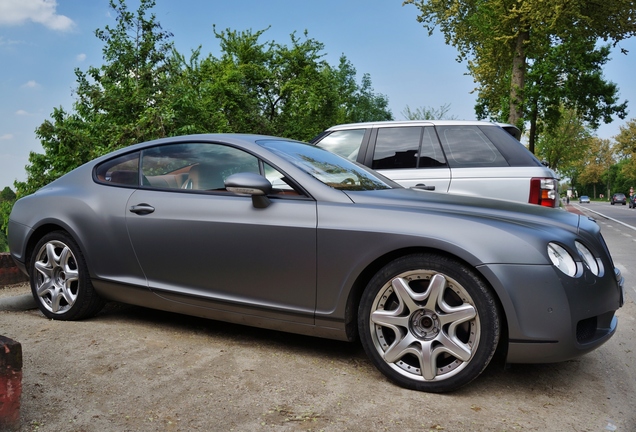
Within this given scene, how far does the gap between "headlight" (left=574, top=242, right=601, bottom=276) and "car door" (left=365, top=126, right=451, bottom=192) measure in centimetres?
310

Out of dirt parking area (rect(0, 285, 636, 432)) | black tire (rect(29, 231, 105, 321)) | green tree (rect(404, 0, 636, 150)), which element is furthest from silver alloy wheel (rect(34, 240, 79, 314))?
green tree (rect(404, 0, 636, 150))

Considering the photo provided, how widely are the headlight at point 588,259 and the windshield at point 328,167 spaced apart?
51.4 inches

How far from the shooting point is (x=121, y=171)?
438 centimetres

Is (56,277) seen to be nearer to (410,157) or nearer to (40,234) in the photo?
(40,234)

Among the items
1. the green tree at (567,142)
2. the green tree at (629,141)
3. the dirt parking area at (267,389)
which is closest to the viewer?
the dirt parking area at (267,389)

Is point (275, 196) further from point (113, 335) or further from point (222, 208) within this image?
point (113, 335)

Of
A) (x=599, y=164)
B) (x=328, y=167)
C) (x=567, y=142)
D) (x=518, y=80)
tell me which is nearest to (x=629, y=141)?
(x=567, y=142)

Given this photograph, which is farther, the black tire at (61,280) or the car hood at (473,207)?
the black tire at (61,280)

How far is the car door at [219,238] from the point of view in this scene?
3463 mm

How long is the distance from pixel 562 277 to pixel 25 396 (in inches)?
107

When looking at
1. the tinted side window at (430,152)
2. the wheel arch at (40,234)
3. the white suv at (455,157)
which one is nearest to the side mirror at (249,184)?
the wheel arch at (40,234)

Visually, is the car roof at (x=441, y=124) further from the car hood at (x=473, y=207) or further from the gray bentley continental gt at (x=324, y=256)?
the car hood at (x=473, y=207)

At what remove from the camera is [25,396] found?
9.67 ft

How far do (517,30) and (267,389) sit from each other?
21744 millimetres
